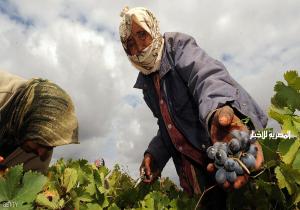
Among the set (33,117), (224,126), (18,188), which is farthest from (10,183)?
(224,126)

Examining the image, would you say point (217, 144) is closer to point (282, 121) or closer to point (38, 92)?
point (282, 121)

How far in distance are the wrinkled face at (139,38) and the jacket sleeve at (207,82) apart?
0.71 ft

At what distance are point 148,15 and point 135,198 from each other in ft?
4.95

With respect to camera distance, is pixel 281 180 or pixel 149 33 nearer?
pixel 281 180

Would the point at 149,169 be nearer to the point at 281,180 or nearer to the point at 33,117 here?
the point at 33,117

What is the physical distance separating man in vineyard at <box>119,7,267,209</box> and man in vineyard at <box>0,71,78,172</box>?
82 centimetres

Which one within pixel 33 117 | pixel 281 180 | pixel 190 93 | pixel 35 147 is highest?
pixel 190 93

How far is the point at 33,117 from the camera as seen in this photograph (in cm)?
232

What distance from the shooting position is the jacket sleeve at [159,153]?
352 cm

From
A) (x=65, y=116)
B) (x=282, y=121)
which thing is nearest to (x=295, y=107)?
(x=282, y=121)

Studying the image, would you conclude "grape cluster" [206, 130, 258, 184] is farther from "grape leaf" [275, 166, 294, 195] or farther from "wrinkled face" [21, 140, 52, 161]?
"wrinkled face" [21, 140, 52, 161]

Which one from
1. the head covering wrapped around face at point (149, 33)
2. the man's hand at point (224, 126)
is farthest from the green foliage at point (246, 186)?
the head covering wrapped around face at point (149, 33)

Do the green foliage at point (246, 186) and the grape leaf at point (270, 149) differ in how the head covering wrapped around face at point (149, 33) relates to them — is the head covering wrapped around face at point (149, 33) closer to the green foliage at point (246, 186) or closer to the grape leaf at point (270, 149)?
the green foliage at point (246, 186)

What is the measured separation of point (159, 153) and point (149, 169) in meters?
0.18
